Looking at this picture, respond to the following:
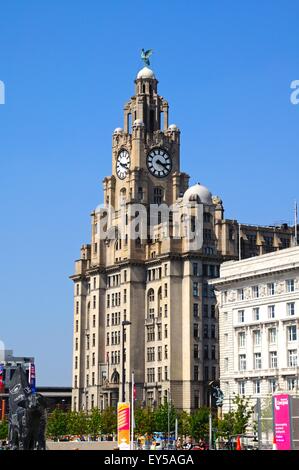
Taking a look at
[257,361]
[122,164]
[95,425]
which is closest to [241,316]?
[257,361]

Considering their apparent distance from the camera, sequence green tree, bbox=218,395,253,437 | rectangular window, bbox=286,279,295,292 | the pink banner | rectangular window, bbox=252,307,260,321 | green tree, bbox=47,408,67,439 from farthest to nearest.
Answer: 1. green tree, bbox=47,408,67,439
2. rectangular window, bbox=252,307,260,321
3. rectangular window, bbox=286,279,295,292
4. green tree, bbox=218,395,253,437
5. the pink banner

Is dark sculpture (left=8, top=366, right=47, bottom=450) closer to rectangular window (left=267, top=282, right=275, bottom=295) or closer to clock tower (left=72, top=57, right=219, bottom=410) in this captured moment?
rectangular window (left=267, top=282, right=275, bottom=295)

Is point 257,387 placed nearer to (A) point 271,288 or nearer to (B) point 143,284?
(A) point 271,288

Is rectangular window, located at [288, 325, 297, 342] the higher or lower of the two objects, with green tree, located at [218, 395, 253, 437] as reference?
higher

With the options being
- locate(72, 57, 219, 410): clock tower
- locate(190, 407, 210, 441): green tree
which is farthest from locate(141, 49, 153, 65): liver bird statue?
locate(190, 407, 210, 441): green tree

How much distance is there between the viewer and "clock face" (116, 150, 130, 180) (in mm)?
184625

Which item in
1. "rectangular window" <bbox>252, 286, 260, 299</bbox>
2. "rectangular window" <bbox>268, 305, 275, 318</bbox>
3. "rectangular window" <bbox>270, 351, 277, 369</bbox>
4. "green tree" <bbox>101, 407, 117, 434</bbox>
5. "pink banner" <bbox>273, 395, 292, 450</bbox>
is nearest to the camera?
"pink banner" <bbox>273, 395, 292, 450</bbox>

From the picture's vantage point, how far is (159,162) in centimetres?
18375

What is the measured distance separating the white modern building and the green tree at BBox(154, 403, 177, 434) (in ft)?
58.1

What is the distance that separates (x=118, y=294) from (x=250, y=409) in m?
57.9

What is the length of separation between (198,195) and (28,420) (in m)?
111

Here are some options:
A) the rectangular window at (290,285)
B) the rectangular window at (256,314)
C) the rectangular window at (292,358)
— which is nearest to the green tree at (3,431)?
the rectangular window at (256,314)

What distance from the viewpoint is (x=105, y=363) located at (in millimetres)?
180125

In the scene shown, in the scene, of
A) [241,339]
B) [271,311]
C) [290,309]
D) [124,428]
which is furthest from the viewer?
[241,339]
